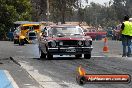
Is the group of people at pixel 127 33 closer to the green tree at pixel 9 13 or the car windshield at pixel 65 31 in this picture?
the car windshield at pixel 65 31

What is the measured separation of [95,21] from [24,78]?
144906 millimetres

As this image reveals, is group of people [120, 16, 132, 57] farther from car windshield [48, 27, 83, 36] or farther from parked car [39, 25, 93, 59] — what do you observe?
parked car [39, 25, 93, 59]

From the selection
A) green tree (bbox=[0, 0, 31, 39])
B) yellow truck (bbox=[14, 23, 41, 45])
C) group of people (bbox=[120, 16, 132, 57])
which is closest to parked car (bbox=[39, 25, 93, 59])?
group of people (bbox=[120, 16, 132, 57])

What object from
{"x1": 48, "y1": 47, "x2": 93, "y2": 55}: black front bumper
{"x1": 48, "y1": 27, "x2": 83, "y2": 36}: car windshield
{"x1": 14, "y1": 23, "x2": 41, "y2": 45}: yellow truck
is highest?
{"x1": 48, "y1": 27, "x2": 83, "y2": 36}: car windshield

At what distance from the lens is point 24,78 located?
41.0ft

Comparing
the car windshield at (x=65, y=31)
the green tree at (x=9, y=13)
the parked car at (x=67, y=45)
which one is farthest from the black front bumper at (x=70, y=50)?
the green tree at (x=9, y=13)

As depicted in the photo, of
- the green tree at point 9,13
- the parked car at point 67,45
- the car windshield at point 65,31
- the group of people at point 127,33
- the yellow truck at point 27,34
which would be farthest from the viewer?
the green tree at point 9,13

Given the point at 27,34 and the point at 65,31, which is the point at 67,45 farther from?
the point at 27,34

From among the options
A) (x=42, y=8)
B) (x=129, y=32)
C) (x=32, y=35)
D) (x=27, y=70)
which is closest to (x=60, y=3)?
(x=42, y=8)

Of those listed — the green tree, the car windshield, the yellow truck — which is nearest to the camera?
the car windshield

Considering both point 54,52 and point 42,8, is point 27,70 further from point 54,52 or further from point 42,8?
point 42,8

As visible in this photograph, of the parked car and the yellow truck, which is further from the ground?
the parked car

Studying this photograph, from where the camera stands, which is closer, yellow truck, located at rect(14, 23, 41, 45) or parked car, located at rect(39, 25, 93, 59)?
parked car, located at rect(39, 25, 93, 59)

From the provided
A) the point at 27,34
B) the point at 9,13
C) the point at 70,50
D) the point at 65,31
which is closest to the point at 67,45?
the point at 70,50
